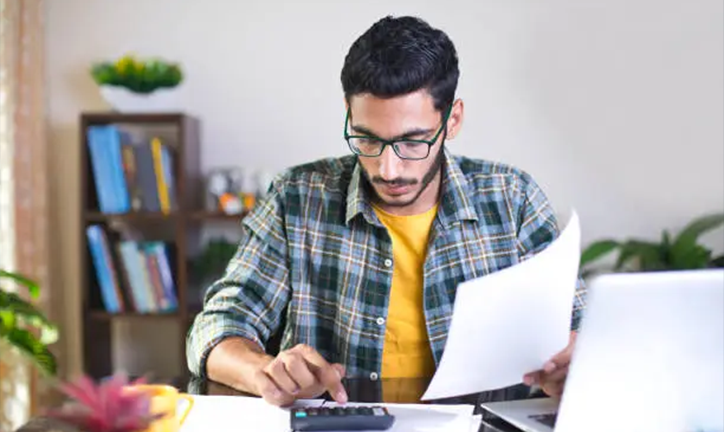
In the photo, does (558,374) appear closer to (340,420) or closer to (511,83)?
(340,420)

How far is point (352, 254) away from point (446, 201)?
0.68 ft

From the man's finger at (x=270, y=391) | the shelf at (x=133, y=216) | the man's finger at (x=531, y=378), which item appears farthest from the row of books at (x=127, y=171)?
the man's finger at (x=531, y=378)

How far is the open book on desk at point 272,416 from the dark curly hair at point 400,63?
546mm

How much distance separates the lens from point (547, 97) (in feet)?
9.37

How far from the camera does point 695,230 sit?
8.65 feet

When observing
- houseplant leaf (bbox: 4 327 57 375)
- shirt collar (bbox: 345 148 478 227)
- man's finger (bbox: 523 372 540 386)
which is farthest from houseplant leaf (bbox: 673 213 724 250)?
houseplant leaf (bbox: 4 327 57 375)

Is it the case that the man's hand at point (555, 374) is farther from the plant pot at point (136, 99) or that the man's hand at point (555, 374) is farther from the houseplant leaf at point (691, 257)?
the plant pot at point (136, 99)

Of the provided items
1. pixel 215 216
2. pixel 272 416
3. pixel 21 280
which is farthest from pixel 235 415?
pixel 215 216

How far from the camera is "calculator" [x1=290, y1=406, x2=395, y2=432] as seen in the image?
0.98m

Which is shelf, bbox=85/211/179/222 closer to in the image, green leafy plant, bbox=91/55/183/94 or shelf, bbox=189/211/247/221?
shelf, bbox=189/211/247/221

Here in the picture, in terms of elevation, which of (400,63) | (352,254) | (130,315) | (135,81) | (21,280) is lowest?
(130,315)

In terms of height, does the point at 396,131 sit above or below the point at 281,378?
above

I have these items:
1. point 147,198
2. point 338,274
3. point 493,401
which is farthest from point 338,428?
Answer: point 147,198

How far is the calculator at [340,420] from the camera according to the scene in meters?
0.98
